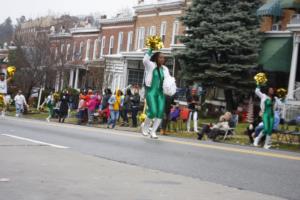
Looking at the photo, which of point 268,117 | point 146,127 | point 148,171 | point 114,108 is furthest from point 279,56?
point 148,171

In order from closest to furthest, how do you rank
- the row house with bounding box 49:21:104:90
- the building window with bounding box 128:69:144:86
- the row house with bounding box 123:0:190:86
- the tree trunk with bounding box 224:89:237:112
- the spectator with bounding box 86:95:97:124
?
1. the spectator with bounding box 86:95:97:124
2. the tree trunk with bounding box 224:89:237:112
3. the row house with bounding box 123:0:190:86
4. the building window with bounding box 128:69:144:86
5. the row house with bounding box 49:21:104:90

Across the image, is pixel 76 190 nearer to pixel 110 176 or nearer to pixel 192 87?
pixel 110 176

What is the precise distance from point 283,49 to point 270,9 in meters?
2.64

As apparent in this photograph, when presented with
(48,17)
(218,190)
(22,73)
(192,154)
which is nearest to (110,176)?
(218,190)

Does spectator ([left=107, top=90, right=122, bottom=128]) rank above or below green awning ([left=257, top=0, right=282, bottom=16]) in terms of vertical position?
below

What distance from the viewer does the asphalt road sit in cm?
690

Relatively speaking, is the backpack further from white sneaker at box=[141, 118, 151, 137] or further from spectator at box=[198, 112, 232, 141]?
white sneaker at box=[141, 118, 151, 137]

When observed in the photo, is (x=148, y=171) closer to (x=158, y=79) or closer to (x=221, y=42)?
(x=158, y=79)

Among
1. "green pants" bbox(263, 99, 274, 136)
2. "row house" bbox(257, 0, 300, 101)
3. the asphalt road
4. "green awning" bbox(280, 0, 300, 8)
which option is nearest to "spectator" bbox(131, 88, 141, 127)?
"row house" bbox(257, 0, 300, 101)

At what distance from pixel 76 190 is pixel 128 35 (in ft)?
158

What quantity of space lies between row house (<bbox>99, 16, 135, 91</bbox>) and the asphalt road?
120ft

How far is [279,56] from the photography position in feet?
107

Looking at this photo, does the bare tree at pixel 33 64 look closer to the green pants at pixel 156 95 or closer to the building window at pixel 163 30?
the building window at pixel 163 30

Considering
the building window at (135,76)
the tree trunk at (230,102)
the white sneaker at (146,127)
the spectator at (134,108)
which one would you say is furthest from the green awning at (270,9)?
the white sneaker at (146,127)
